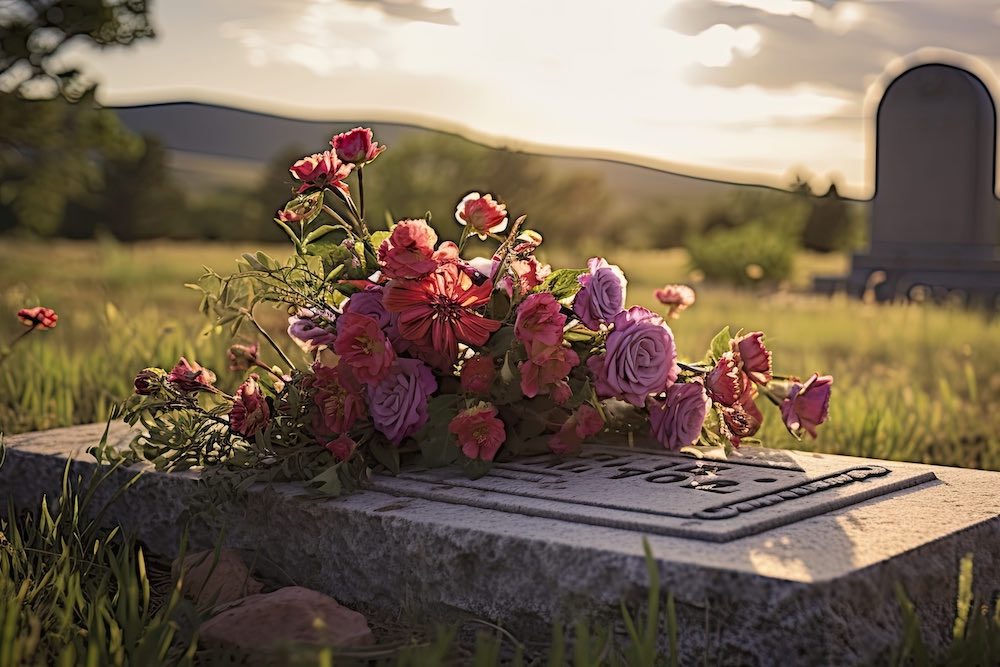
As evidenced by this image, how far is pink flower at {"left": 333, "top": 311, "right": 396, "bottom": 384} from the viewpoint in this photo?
252 cm

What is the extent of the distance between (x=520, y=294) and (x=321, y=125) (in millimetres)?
60169

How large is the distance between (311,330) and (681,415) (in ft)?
3.22

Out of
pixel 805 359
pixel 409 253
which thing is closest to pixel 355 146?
pixel 409 253

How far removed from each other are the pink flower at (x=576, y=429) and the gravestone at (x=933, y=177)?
9311 mm

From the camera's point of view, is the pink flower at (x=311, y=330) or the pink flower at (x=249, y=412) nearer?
the pink flower at (x=249, y=412)

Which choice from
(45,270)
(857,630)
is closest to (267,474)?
(857,630)

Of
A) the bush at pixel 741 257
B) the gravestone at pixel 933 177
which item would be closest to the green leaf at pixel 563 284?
the gravestone at pixel 933 177

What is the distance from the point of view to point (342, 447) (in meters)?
2.59

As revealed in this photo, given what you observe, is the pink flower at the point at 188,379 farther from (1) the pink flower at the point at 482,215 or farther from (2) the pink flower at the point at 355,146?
(1) the pink flower at the point at 482,215

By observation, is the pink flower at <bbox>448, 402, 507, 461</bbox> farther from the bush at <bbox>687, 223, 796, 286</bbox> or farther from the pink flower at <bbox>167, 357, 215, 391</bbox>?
the bush at <bbox>687, 223, 796, 286</bbox>

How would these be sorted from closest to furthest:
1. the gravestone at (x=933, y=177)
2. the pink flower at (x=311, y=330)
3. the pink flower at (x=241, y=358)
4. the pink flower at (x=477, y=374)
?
the pink flower at (x=477, y=374) < the pink flower at (x=311, y=330) < the pink flower at (x=241, y=358) < the gravestone at (x=933, y=177)

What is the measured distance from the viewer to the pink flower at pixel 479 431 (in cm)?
251

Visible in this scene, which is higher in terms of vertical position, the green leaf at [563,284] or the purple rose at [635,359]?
the green leaf at [563,284]

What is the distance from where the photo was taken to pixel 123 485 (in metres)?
2.84
